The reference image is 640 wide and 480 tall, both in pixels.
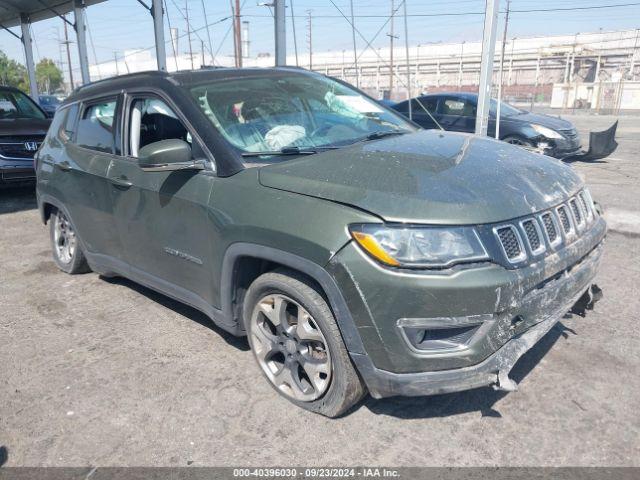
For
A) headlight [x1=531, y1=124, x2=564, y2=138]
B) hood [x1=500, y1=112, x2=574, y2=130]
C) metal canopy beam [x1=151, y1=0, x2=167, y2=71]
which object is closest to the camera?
headlight [x1=531, y1=124, x2=564, y2=138]

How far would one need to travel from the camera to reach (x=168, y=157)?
10.0 feet

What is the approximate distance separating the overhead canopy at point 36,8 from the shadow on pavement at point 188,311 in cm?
1200

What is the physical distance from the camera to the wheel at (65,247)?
4.86 metres

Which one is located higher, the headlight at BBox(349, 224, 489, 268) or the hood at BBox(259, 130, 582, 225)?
the hood at BBox(259, 130, 582, 225)

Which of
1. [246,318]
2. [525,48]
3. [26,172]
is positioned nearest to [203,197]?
[246,318]

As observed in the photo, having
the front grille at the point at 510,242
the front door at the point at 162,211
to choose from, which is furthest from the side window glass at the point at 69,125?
the front grille at the point at 510,242

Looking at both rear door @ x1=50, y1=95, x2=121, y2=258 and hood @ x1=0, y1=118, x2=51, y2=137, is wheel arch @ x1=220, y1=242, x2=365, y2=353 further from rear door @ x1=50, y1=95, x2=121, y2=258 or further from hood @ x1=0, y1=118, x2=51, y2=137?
hood @ x1=0, y1=118, x2=51, y2=137

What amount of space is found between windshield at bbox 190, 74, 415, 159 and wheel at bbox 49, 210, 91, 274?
2235mm

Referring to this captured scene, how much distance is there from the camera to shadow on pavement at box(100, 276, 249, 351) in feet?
12.0

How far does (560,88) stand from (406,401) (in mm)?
54779

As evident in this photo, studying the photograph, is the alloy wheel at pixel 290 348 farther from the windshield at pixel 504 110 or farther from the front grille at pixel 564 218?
the windshield at pixel 504 110

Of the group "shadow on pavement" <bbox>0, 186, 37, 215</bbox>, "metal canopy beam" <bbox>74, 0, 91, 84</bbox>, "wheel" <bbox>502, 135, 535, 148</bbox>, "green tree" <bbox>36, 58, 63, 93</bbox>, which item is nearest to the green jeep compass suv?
"shadow on pavement" <bbox>0, 186, 37, 215</bbox>

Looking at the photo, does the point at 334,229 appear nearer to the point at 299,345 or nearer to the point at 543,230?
the point at 299,345

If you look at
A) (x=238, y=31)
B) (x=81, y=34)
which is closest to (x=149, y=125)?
(x=81, y=34)
